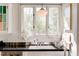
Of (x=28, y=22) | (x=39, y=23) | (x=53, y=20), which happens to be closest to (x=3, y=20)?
(x=28, y=22)

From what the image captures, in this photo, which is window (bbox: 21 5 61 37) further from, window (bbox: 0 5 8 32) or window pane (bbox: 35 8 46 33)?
window (bbox: 0 5 8 32)

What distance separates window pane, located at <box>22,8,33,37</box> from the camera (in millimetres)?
1623

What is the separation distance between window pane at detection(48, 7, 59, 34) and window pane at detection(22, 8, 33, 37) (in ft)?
0.73

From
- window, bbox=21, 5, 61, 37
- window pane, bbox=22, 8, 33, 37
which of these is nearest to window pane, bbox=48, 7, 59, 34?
window, bbox=21, 5, 61, 37

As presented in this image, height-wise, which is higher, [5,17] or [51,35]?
[5,17]

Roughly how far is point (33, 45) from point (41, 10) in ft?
1.30

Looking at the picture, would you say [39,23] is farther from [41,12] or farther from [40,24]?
[41,12]

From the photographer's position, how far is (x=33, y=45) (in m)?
1.51

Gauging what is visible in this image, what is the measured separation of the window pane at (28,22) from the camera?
1.62 m

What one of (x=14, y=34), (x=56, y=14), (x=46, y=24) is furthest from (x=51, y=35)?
(x=14, y=34)

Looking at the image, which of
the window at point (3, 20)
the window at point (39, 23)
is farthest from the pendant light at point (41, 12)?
the window at point (3, 20)

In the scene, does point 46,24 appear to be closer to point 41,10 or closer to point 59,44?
point 41,10

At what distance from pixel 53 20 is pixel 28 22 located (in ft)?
0.97

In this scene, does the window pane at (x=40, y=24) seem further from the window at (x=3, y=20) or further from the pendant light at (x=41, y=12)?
the window at (x=3, y=20)
